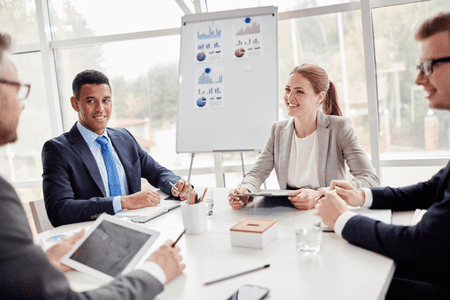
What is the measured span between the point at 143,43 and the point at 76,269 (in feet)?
10.3

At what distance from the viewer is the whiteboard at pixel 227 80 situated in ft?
9.71

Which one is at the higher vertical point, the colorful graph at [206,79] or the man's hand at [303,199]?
the colorful graph at [206,79]

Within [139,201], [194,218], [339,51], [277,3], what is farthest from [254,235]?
[277,3]

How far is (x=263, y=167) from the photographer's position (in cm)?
241

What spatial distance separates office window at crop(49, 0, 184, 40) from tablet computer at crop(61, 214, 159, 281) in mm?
2906

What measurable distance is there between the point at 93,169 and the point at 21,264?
→ 1.38 m

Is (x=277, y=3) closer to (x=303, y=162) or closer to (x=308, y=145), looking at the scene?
(x=308, y=145)

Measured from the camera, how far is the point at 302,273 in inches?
40.3

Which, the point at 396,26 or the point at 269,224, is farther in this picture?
the point at 396,26

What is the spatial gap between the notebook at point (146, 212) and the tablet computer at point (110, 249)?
0.49m

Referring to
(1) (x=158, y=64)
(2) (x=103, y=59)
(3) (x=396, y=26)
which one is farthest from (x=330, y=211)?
(2) (x=103, y=59)

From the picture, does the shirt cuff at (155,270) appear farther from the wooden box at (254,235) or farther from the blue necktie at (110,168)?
the blue necktie at (110,168)

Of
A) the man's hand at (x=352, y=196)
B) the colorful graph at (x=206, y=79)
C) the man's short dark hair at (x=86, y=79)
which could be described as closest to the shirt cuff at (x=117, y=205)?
the man's short dark hair at (x=86, y=79)

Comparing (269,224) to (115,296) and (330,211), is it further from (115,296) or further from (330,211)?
(115,296)
